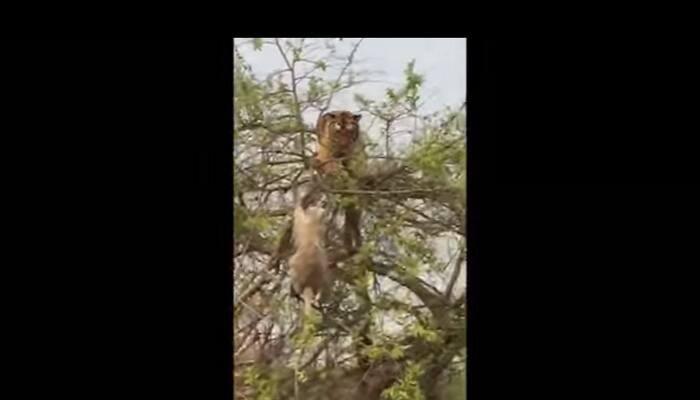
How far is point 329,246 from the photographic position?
317 cm

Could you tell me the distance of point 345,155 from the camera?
125 inches

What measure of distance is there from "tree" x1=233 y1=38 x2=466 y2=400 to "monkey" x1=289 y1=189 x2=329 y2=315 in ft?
0.09

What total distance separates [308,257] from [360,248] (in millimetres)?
145

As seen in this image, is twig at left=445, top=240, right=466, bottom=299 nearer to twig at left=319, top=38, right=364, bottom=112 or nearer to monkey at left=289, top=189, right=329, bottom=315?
monkey at left=289, top=189, right=329, bottom=315

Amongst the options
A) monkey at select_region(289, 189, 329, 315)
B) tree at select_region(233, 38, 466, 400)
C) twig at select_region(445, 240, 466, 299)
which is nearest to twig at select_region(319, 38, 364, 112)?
tree at select_region(233, 38, 466, 400)

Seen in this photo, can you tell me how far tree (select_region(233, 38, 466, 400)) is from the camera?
3.14 metres

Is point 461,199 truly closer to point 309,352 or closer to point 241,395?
point 309,352

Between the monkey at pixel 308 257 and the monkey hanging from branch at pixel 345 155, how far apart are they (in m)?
0.08

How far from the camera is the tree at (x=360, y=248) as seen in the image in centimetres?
314

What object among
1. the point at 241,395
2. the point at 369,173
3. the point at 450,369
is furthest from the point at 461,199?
the point at 241,395

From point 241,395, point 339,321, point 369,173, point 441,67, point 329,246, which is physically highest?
point 441,67

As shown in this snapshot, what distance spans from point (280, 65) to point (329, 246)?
513 mm

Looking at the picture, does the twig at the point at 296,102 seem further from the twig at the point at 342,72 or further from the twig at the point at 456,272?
the twig at the point at 456,272

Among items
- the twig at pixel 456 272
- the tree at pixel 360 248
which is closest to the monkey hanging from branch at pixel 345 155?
the tree at pixel 360 248
